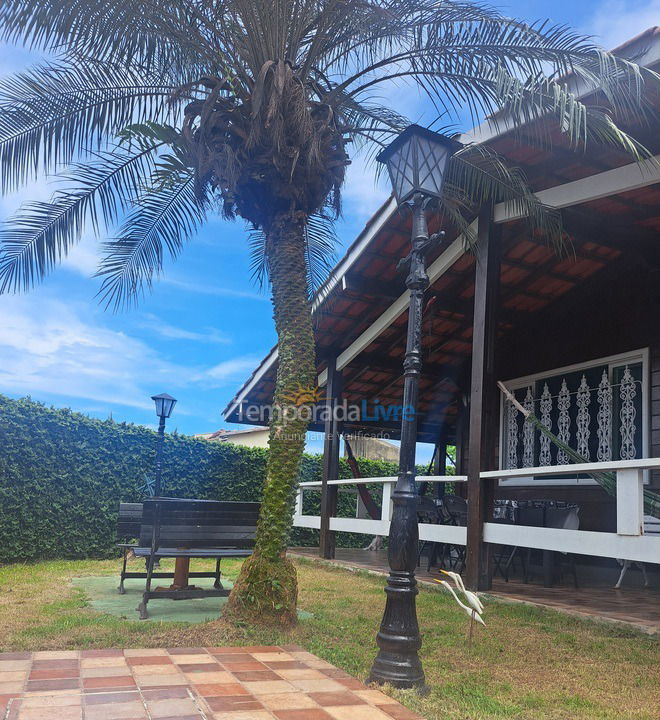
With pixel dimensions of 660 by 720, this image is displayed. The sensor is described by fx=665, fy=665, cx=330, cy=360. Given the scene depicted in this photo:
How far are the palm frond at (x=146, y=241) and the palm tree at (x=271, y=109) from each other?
32 cm

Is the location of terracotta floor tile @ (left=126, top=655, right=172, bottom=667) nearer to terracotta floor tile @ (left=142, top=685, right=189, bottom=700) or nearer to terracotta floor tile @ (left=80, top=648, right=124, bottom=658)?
terracotta floor tile @ (left=80, top=648, right=124, bottom=658)

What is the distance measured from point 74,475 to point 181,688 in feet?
24.5

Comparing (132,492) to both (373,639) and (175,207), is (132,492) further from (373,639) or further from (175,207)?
(373,639)

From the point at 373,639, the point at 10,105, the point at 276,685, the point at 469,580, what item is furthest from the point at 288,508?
the point at 10,105

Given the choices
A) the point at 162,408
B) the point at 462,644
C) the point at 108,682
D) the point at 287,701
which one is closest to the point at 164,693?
the point at 108,682

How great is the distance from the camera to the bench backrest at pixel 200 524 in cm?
559

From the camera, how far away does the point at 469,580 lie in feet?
21.8

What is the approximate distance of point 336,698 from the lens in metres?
3.30

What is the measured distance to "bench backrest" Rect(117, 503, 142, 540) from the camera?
6.99 m

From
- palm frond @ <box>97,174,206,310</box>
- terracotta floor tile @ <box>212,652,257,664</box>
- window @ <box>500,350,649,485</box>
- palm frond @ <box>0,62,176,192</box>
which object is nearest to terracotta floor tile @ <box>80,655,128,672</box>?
terracotta floor tile @ <box>212,652,257,664</box>

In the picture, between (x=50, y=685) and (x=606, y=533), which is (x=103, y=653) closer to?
(x=50, y=685)

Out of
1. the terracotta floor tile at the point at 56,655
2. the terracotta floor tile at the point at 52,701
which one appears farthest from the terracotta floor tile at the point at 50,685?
the terracotta floor tile at the point at 56,655

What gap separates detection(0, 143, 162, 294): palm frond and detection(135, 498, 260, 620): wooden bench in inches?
104

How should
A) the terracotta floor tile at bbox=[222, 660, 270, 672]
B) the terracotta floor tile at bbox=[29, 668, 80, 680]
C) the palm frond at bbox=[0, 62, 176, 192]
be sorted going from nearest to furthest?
the terracotta floor tile at bbox=[29, 668, 80, 680] → the terracotta floor tile at bbox=[222, 660, 270, 672] → the palm frond at bbox=[0, 62, 176, 192]
